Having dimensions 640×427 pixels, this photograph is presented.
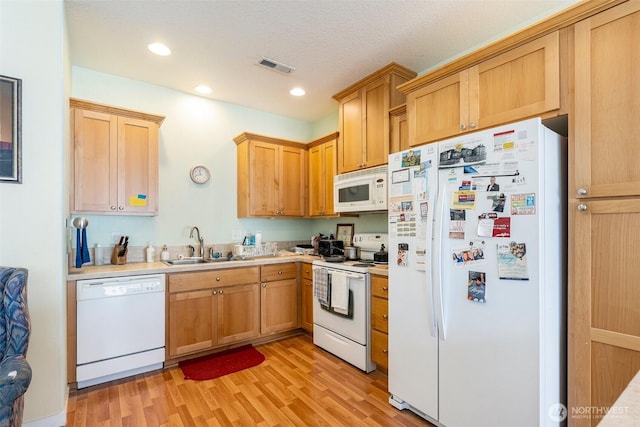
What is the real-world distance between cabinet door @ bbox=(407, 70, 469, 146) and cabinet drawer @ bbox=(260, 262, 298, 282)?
196 cm

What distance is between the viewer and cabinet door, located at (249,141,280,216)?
12.1 feet

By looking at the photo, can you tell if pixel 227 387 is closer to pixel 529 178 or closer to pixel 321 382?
pixel 321 382

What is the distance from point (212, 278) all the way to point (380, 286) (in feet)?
5.30

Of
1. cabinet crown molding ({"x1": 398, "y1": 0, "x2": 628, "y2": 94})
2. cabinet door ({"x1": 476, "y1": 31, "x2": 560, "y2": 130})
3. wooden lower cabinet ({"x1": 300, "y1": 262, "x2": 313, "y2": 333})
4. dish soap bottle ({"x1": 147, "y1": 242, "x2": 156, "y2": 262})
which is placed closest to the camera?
cabinet crown molding ({"x1": 398, "y1": 0, "x2": 628, "y2": 94})

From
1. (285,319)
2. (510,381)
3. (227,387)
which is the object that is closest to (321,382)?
(227,387)

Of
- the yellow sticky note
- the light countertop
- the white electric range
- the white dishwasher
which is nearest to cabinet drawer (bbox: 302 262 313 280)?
the light countertop

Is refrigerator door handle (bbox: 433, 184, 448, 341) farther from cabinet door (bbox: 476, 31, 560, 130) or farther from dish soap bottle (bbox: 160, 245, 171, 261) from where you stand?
dish soap bottle (bbox: 160, 245, 171, 261)

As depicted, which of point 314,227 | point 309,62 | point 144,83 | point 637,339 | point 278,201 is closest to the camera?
point 637,339

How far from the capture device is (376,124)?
303 cm

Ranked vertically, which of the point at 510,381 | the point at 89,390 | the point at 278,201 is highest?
the point at 278,201

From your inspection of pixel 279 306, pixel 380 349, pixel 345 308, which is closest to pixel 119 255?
pixel 279 306

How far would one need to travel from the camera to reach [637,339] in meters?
1.41

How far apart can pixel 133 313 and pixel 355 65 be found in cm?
294

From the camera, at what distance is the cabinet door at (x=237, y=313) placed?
10.1 feet
